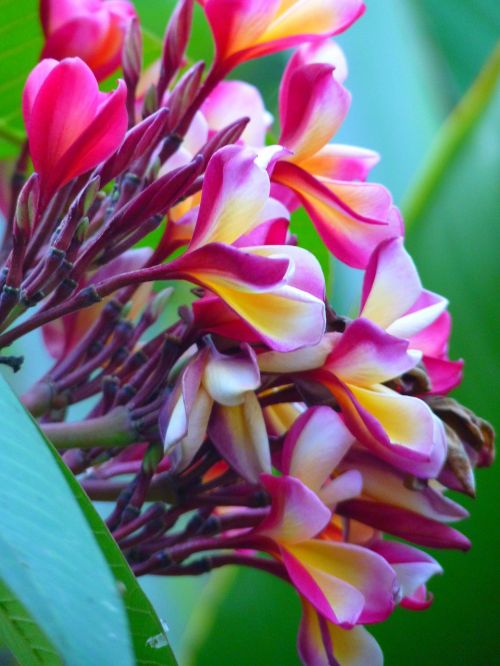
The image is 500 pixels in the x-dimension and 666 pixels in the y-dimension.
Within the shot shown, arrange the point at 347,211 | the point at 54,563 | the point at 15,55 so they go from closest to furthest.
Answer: the point at 54,563 < the point at 347,211 < the point at 15,55

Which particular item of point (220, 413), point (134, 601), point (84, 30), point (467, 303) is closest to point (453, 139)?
point (467, 303)

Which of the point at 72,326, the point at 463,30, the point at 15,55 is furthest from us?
the point at 463,30

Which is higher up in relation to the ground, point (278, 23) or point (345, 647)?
point (278, 23)

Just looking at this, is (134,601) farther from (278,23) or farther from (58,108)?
(278,23)

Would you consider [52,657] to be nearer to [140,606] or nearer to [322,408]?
[140,606]

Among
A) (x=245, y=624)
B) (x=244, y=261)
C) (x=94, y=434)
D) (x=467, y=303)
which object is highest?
(x=244, y=261)

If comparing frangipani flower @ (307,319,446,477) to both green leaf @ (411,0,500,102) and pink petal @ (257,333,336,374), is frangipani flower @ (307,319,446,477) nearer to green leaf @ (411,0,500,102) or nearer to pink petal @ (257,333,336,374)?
pink petal @ (257,333,336,374)

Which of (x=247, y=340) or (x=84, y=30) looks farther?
(x=84, y=30)

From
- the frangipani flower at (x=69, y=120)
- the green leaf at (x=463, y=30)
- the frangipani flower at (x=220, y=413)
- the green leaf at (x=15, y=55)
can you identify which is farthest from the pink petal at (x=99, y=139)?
the green leaf at (x=463, y=30)

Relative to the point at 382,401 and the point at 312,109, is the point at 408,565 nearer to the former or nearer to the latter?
the point at 382,401
